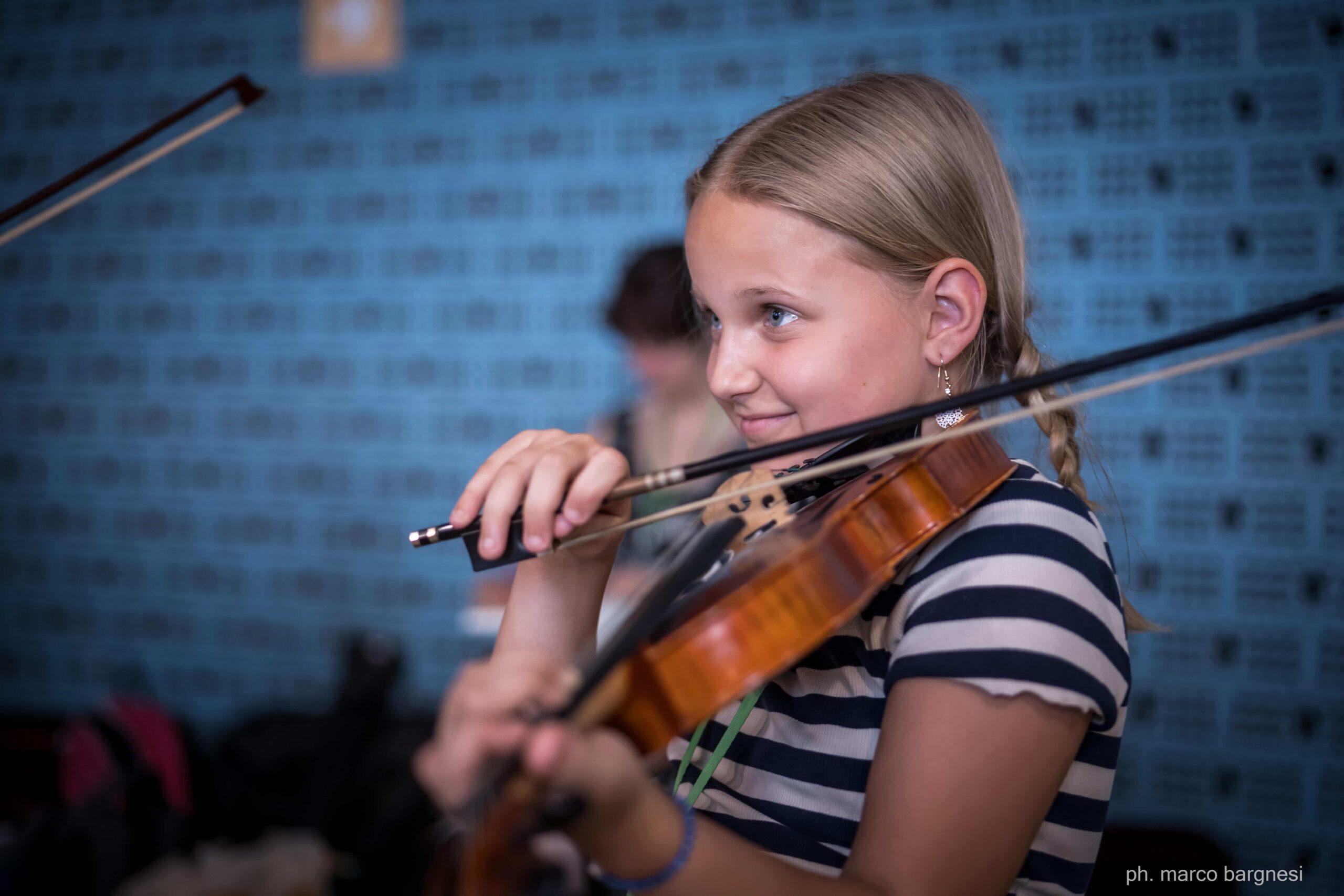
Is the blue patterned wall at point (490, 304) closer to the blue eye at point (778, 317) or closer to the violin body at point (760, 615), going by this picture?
the blue eye at point (778, 317)

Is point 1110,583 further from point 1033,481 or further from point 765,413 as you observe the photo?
point 765,413

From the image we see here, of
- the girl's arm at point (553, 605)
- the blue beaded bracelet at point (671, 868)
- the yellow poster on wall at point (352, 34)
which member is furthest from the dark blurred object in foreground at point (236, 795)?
the yellow poster on wall at point (352, 34)

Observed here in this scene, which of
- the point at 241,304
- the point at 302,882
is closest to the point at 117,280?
the point at 241,304

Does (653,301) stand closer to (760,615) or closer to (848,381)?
(848,381)

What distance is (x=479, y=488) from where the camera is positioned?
62 cm

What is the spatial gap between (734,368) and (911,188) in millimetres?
192

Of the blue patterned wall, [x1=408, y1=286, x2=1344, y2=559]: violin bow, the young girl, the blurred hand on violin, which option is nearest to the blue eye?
the young girl

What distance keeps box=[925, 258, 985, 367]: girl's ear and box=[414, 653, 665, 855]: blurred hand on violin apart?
41cm

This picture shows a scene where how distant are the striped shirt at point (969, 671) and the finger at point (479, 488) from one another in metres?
0.25

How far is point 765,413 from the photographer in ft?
2.28

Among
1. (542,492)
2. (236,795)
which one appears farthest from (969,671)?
(236,795)

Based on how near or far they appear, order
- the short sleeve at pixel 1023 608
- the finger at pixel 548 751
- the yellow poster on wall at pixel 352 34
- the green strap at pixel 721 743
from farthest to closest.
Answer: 1. the yellow poster on wall at pixel 352 34
2. the green strap at pixel 721 743
3. the short sleeve at pixel 1023 608
4. the finger at pixel 548 751

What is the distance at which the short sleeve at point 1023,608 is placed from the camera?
517 mm

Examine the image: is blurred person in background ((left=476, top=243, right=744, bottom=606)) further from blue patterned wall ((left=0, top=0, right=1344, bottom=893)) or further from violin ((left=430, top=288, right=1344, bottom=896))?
violin ((left=430, top=288, right=1344, bottom=896))
